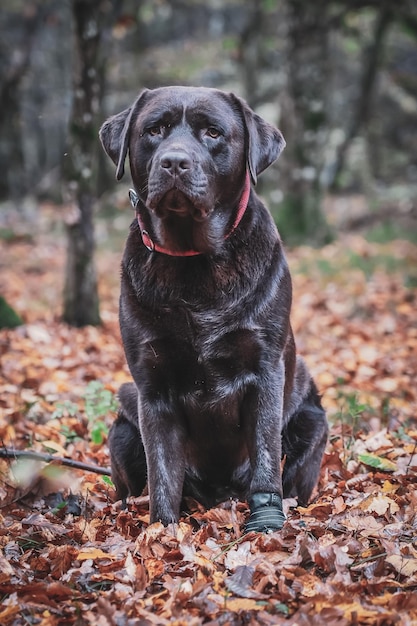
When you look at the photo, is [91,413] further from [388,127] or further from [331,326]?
[388,127]

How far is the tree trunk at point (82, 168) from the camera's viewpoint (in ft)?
24.6

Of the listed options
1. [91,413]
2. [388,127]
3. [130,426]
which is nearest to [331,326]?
[91,413]

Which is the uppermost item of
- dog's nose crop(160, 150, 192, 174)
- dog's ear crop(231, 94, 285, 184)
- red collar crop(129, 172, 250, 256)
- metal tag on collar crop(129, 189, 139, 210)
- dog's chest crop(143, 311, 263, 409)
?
dog's ear crop(231, 94, 285, 184)

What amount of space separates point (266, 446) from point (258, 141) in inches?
62.7

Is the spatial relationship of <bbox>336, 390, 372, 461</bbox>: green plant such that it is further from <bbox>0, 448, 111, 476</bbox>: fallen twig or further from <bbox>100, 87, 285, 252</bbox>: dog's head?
<bbox>100, 87, 285, 252</bbox>: dog's head

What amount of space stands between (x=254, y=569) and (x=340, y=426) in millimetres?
2430

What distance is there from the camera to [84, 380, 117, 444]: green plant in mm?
5070

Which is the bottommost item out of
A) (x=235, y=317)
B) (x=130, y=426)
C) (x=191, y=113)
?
(x=130, y=426)

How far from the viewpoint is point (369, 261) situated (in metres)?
10.4

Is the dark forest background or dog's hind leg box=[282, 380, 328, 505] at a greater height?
the dark forest background

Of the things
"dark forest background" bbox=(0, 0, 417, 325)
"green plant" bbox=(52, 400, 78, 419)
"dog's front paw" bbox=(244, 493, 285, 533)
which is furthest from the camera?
"dark forest background" bbox=(0, 0, 417, 325)

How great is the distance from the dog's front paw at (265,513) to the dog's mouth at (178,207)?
1444mm

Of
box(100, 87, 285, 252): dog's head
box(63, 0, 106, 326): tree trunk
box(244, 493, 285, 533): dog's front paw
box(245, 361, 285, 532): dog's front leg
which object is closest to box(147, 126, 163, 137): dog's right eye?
box(100, 87, 285, 252): dog's head

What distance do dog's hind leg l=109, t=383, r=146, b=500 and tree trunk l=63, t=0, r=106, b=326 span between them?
3849 mm
